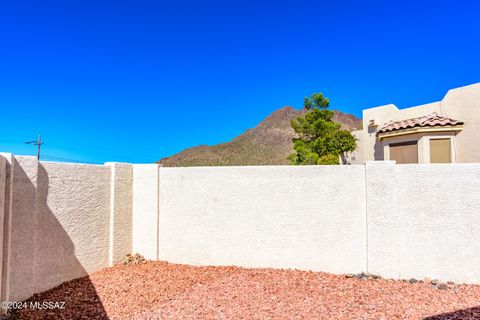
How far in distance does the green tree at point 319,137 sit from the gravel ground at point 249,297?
10.3 metres

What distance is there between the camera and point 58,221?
19.8 ft

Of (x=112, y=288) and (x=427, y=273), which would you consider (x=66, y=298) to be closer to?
(x=112, y=288)

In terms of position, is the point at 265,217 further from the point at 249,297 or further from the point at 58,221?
the point at 58,221

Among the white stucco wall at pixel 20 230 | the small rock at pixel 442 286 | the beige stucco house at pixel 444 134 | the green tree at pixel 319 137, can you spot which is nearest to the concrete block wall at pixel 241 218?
the white stucco wall at pixel 20 230

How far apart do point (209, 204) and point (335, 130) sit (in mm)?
12769

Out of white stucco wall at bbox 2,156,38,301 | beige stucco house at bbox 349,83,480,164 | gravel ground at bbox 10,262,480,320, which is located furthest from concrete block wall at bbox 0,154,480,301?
beige stucco house at bbox 349,83,480,164

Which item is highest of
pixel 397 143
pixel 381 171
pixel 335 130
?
pixel 335 130

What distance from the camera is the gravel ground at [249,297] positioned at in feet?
15.7

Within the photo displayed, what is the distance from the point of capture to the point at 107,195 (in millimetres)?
7211

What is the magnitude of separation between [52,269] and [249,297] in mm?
3892

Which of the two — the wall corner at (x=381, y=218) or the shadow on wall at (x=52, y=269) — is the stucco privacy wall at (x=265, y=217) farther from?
the shadow on wall at (x=52, y=269)

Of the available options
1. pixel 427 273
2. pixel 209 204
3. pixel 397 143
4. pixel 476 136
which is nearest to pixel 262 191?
pixel 209 204

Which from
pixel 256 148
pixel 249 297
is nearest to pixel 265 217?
pixel 249 297

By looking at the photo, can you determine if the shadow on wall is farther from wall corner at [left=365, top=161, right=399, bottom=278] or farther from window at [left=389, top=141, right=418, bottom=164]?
window at [left=389, top=141, right=418, bottom=164]
